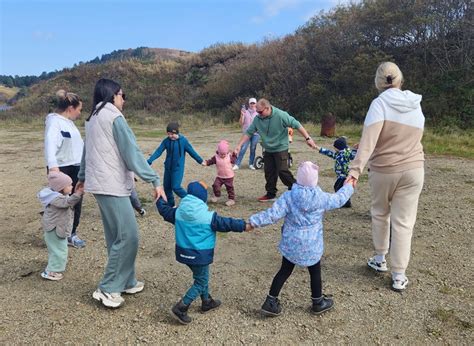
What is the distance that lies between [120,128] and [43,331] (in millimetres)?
1830

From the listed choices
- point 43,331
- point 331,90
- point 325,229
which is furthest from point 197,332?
point 331,90

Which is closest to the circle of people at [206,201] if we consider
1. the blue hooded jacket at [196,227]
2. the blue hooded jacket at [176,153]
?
the blue hooded jacket at [196,227]

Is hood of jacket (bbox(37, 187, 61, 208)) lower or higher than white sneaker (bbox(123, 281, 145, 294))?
higher

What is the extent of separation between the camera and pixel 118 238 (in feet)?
12.1

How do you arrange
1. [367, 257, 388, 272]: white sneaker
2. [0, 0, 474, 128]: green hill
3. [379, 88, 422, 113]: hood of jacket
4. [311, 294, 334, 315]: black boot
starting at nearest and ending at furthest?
[311, 294, 334, 315]: black boot → [379, 88, 422, 113]: hood of jacket → [367, 257, 388, 272]: white sneaker → [0, 0, 474, 128]: green hill

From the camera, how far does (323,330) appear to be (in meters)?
3.49

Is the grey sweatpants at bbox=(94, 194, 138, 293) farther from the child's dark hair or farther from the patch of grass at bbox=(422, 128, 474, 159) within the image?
the patch of grass at bbox=(422, 128, 474, 159)

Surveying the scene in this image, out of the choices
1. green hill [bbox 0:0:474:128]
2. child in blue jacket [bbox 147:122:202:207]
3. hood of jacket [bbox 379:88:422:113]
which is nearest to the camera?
hood of jacket [bbox 379:88:422:113]

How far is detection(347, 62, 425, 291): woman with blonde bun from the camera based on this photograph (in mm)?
3822

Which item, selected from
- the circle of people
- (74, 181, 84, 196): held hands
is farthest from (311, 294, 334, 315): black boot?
(74, 181, 84, 196): held hands

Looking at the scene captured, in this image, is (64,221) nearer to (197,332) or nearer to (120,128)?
(120,128)

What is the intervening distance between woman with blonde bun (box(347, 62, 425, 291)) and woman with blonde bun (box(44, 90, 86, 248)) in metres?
3.28

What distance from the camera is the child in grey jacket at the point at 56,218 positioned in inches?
172

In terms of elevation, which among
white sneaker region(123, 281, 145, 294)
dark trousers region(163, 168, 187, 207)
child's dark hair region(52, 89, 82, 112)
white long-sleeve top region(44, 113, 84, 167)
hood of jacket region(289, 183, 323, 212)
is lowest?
white sneaker region(123, 281, 145, 294)
